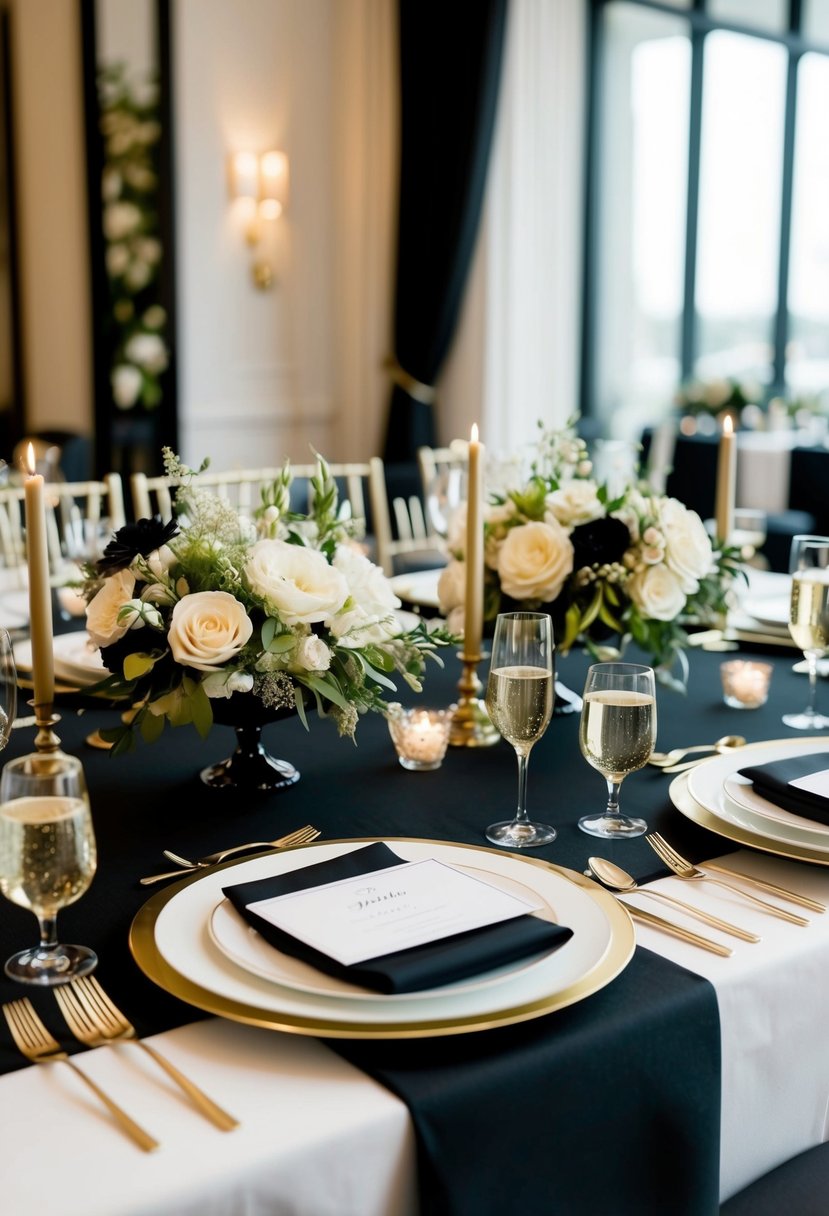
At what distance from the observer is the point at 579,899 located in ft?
3.52

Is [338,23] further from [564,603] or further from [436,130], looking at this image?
[564,603]

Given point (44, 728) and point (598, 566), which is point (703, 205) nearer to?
point (598, 566)

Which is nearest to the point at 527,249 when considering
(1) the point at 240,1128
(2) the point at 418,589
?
(2) the point at 418,589

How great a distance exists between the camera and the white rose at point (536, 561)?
1.66m

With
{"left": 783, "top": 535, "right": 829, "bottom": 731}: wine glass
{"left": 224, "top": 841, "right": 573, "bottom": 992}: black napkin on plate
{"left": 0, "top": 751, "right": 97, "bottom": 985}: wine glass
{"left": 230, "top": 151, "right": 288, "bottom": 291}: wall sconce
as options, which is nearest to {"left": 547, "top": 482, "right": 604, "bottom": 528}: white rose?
{"left": 783, "top": 535, "right": 829, "bottom": 731}: wine glass

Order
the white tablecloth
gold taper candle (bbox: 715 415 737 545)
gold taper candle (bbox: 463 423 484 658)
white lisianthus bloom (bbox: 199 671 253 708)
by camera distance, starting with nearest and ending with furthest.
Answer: the white tablecloth < white lisianthus bloom (bbox: 199 671 253 708) < gold taper candle (bbox: 463 423 484 658) < gold taper candle (bbox: 715 415 737 545)

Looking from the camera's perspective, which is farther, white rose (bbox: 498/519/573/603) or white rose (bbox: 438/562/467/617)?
white rose (bbox: 438/562/467/617)

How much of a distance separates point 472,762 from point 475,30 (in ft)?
17.2

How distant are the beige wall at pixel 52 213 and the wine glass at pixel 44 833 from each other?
18.0ft

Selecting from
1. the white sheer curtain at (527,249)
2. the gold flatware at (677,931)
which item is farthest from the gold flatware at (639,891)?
the white sheer curtain at (527,249)

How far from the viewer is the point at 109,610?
134 centimetres

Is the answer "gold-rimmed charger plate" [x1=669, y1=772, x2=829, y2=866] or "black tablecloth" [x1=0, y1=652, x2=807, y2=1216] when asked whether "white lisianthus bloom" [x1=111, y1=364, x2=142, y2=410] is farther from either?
"gold-rimmed charger plate" [x1=669, y1=772, x2=829, y2=866]

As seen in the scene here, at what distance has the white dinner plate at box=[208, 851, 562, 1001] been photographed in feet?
2.96

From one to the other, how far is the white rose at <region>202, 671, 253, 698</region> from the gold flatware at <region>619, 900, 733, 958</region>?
0.42 meters
